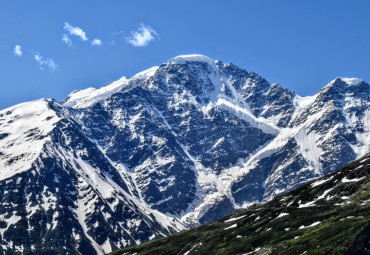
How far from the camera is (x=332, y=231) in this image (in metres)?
88.7

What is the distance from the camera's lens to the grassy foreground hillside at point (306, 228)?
82.9 metres

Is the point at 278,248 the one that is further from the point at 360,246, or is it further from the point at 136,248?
the point at 136,248

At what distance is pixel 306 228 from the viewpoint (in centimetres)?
10862

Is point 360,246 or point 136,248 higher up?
point 136,248

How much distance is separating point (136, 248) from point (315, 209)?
82.0 m

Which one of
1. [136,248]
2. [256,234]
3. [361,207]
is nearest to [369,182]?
[361,207]

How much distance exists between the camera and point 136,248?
185m

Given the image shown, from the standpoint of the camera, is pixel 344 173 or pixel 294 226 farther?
pixel 344 173

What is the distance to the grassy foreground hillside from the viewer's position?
8294 cm

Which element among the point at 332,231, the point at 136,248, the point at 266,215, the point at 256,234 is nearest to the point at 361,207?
the point at 332,231

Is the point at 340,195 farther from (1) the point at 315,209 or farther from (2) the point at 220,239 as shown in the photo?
(2) the point at 220,239

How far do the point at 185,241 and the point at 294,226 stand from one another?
181 feet

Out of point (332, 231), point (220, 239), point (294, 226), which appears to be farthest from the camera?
point (220, 239)

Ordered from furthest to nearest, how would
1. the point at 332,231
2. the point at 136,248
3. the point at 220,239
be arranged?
the point at 136,248 < the point at 220,239 < the point at 332,231
